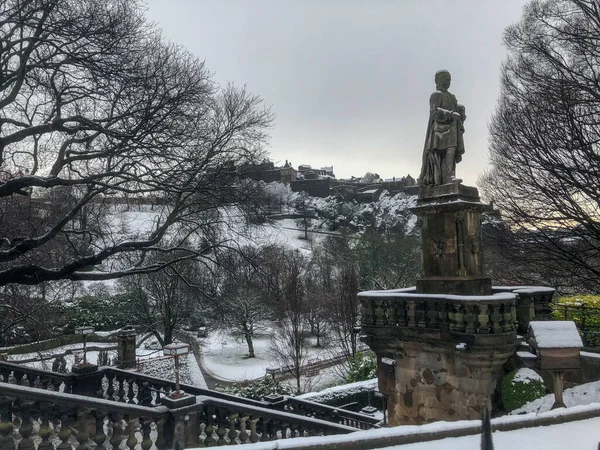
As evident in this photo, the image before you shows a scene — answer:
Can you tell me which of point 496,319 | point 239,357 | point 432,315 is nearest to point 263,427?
point 432,315

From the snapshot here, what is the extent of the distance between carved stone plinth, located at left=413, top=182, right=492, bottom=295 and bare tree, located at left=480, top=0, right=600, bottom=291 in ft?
15.0

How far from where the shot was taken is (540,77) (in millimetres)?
14672

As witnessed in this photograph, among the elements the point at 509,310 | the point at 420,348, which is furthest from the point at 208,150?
the point at 509,310

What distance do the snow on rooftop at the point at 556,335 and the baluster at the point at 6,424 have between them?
7.53 m

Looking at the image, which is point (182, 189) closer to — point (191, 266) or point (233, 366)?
point (191, 266)

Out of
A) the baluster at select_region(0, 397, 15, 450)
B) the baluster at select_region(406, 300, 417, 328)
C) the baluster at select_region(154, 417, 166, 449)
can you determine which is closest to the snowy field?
the baluster at select_region(406, 300, 417, 328)

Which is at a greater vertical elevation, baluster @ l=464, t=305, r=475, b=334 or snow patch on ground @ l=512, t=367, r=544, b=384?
baluster @ l=464, t=305, r=475, b=334

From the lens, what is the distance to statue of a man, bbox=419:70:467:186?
38.2 ft

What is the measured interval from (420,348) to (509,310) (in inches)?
92.6

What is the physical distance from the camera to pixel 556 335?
7.00 metres

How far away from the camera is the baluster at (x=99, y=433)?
21.0 feet

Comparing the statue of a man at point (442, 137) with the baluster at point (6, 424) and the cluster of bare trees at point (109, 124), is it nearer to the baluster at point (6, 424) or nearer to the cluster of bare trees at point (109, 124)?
the cluster of bare trees at point (109, 124)

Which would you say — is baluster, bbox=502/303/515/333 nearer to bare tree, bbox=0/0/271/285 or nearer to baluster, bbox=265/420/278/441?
baluster, bbox=265/420/278/441

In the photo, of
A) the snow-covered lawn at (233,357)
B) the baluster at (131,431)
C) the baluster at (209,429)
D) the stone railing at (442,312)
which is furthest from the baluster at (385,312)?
the snow-covered lawn at (233,357)
